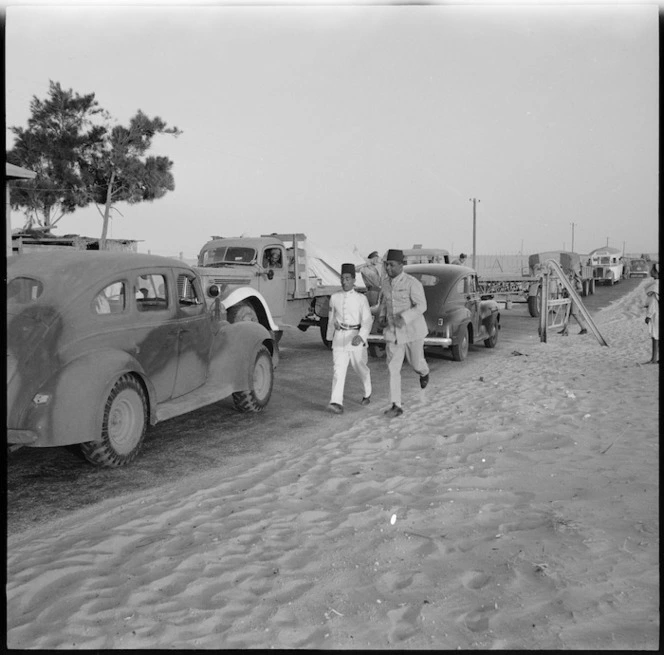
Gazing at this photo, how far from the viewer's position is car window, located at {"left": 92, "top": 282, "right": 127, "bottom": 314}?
17.3ft

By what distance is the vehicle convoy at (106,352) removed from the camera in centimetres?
455

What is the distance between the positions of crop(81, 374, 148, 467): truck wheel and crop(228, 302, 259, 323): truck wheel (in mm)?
5122

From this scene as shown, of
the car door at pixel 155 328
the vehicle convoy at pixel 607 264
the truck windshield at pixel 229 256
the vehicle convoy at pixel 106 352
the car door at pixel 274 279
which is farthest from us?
the vehicle convoy at pixel 607 264

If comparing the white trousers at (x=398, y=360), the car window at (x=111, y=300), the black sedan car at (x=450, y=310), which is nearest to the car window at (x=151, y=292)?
the car window at (x=111, y=300)

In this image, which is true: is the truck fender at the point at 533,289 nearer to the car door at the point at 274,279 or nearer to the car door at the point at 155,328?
the car door at the point at 274,279

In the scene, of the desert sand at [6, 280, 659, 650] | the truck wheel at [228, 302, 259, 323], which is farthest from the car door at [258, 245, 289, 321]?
the desert sand at [6, 280, 659, 650]

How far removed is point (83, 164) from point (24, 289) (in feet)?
22.4

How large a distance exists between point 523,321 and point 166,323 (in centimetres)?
1511

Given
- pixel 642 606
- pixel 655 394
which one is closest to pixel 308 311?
pixel 655 394

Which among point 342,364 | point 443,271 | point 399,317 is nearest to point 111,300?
point 342,364

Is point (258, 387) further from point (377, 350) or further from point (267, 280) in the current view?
point (267, 280)

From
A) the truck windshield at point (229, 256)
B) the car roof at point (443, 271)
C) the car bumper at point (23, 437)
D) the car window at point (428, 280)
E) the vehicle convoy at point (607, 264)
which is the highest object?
the vehicle convoy at point (607, 264)

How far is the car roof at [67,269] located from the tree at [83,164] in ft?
8.82

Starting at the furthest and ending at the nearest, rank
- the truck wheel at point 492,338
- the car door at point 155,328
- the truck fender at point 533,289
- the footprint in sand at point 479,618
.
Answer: the truck fender at point 533,289 → the truck wheel at point 492,338 → the car door at point 155,328 → the footprint in sand at point 479,618
